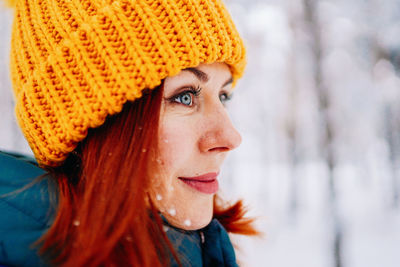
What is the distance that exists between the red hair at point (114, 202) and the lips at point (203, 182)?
0.20 metres

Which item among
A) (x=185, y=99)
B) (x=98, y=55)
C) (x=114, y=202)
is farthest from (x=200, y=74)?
(x=114, y=202)

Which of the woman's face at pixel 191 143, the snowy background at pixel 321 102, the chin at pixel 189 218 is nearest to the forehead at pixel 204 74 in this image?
the woman's face at pixel 191 143

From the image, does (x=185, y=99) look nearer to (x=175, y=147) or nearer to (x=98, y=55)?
(x=175, y=147)

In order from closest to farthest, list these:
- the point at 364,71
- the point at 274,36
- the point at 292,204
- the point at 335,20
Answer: the point at 335,20
the point at 364,71
the point at 274,36
the point at 292,204

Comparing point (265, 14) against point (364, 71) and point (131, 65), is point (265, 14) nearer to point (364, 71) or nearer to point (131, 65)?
point (364, 71)

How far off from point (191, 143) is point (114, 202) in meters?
0.39

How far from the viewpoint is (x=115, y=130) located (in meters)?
1.05

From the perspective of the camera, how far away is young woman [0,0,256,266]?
93cm

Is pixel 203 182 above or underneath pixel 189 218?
above

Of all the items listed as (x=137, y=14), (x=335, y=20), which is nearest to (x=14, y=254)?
(x=137, y=14)

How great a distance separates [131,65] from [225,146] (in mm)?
533

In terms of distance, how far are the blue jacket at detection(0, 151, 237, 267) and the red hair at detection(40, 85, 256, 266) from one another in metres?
0.06

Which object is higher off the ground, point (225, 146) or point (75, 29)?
point (75, 29)

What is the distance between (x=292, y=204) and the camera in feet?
33.8
